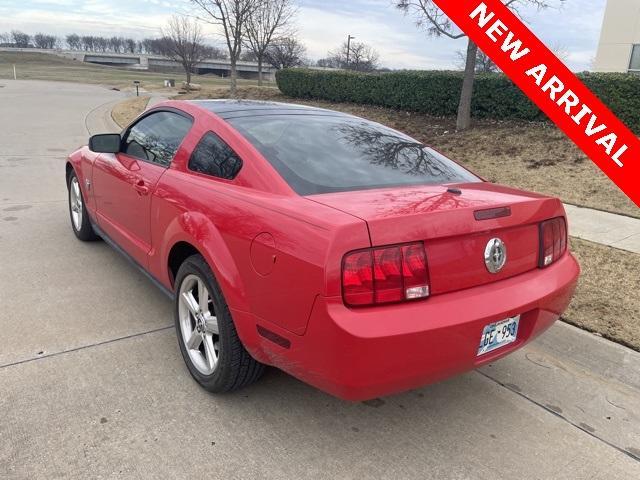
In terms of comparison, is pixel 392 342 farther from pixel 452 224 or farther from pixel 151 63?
pixel 151 63

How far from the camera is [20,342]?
3.23 m

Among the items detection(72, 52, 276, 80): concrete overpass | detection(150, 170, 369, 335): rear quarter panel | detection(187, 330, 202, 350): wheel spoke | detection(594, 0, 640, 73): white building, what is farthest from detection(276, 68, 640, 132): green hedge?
detection(72, 52, 276, 80): concrete overpass

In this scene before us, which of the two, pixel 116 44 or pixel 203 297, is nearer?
pixel 203 297

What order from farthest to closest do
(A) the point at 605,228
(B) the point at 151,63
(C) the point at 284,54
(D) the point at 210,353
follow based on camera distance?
(B) the point at 151,63, (C) the point at 284,54, (A) the point at 605,228, (D) the point at 210,353

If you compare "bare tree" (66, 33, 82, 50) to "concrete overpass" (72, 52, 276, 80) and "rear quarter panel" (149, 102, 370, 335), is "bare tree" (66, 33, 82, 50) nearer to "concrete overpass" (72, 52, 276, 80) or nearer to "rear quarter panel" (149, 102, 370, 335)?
"concrete overpass" (72, 52, 276, 80)

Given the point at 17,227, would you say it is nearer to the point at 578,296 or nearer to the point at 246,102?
the point at 246,102

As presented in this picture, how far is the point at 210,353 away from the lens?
2.81 metres

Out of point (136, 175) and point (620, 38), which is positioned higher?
point (620, 38)

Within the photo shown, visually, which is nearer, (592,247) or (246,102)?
(246,102)

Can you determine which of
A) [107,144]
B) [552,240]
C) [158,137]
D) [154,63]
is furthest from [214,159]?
[154,63]

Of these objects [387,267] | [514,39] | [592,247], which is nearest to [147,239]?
[387,267]

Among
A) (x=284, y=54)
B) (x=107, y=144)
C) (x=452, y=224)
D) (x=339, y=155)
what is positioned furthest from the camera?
(x=284, y=54)

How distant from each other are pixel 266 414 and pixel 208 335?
20.6 inches

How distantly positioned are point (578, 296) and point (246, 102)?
9.56 feet
